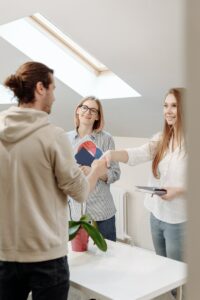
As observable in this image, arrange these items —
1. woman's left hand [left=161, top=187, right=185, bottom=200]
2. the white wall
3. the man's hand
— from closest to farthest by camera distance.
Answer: woman's left hand [left=161, top=187, right=185, bottom=200], the man's hand, the white wall

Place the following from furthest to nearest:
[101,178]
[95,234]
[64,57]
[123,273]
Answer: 1. [64,57]
2. [101,178]
3. [95,234]
4. [123,273]

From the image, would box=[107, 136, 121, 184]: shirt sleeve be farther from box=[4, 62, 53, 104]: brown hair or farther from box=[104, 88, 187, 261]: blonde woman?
box=[4, 62, 53, 104]: brown hair

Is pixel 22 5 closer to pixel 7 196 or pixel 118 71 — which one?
pixel 118 71

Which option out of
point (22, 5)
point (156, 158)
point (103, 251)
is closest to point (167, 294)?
point (103, 251)

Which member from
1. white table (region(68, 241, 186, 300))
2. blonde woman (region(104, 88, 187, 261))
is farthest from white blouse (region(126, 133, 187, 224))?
white table (region(68, 241, 186, 300))

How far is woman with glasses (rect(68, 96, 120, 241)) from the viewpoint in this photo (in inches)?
102

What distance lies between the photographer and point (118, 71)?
9.02 feet

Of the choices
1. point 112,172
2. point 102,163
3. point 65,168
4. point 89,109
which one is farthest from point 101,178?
point 65,168

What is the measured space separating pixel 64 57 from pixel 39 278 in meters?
2.23

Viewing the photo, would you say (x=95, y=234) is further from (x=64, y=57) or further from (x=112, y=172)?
(x=64, y=57)

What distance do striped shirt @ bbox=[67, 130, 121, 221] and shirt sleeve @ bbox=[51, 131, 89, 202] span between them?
103cm

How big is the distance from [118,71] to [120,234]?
1.77 m

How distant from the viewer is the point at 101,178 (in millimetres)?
2588

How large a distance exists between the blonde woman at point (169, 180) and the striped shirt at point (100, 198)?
225 mm
